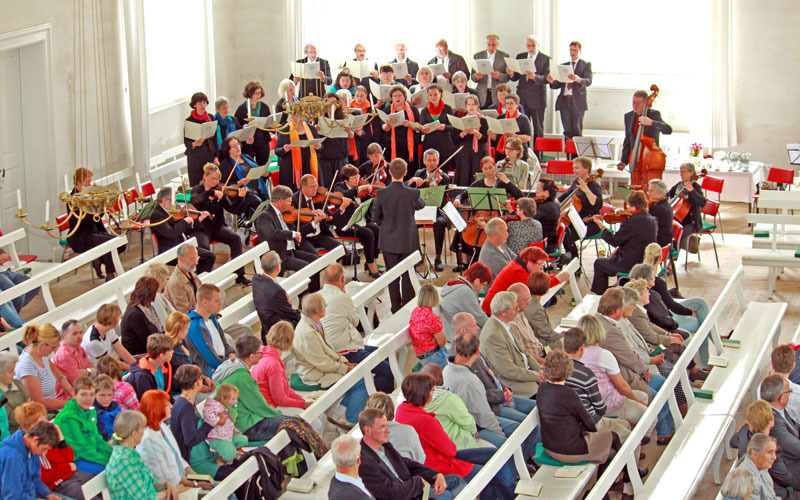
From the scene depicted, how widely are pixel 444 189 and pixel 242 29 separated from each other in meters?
7.34

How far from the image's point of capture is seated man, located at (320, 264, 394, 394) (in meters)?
7.50

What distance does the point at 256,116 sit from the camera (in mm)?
13094

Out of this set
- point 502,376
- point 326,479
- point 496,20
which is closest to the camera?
point 326,479

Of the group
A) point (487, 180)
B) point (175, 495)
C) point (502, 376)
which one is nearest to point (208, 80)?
point (487, 180)

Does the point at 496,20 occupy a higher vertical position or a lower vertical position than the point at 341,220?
higher

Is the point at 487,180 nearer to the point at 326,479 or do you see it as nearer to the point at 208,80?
the point at 326,479

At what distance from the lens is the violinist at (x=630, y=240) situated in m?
9.35

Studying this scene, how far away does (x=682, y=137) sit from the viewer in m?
15.4

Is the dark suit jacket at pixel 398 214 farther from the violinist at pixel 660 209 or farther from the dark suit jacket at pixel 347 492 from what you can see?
the dark suit jacket at pixel 347 492

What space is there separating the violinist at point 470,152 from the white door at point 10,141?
4.94 metres

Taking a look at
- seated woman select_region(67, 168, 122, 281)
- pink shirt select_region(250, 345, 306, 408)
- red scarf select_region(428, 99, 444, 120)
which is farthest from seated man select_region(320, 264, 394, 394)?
red scarf select_region(428, 99, 444, 120)

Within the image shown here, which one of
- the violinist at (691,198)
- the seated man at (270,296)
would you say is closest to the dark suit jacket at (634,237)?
the violinist at (691,198)

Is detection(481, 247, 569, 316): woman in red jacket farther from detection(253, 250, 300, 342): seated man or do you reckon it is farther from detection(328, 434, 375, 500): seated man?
detection(328, 434, 375, 500): seated man

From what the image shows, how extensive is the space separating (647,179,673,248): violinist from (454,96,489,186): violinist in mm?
3245
